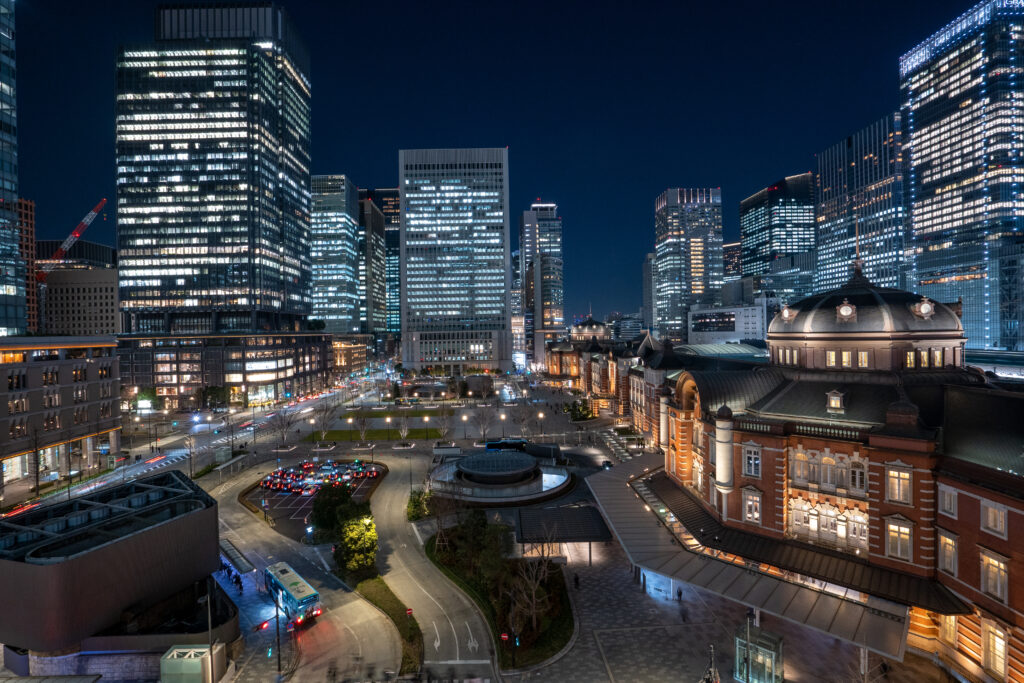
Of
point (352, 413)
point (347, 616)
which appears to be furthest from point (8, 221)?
point (347, 616)

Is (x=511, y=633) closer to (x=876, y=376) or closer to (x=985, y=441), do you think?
(x=985, y=441)

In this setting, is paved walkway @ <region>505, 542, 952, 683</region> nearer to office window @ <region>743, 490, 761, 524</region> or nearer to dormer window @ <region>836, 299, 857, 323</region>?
office window @ <region>743, 490, 761, 524</region>

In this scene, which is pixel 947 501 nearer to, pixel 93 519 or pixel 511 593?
pixel 511 593

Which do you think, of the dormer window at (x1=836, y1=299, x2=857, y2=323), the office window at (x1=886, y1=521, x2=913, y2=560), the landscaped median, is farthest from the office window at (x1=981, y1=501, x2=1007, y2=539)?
the landscaped median

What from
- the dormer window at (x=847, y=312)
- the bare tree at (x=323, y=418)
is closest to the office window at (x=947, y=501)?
the dormer window at (x=847, y=312)

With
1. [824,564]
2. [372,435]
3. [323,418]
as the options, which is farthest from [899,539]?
[323,418]
